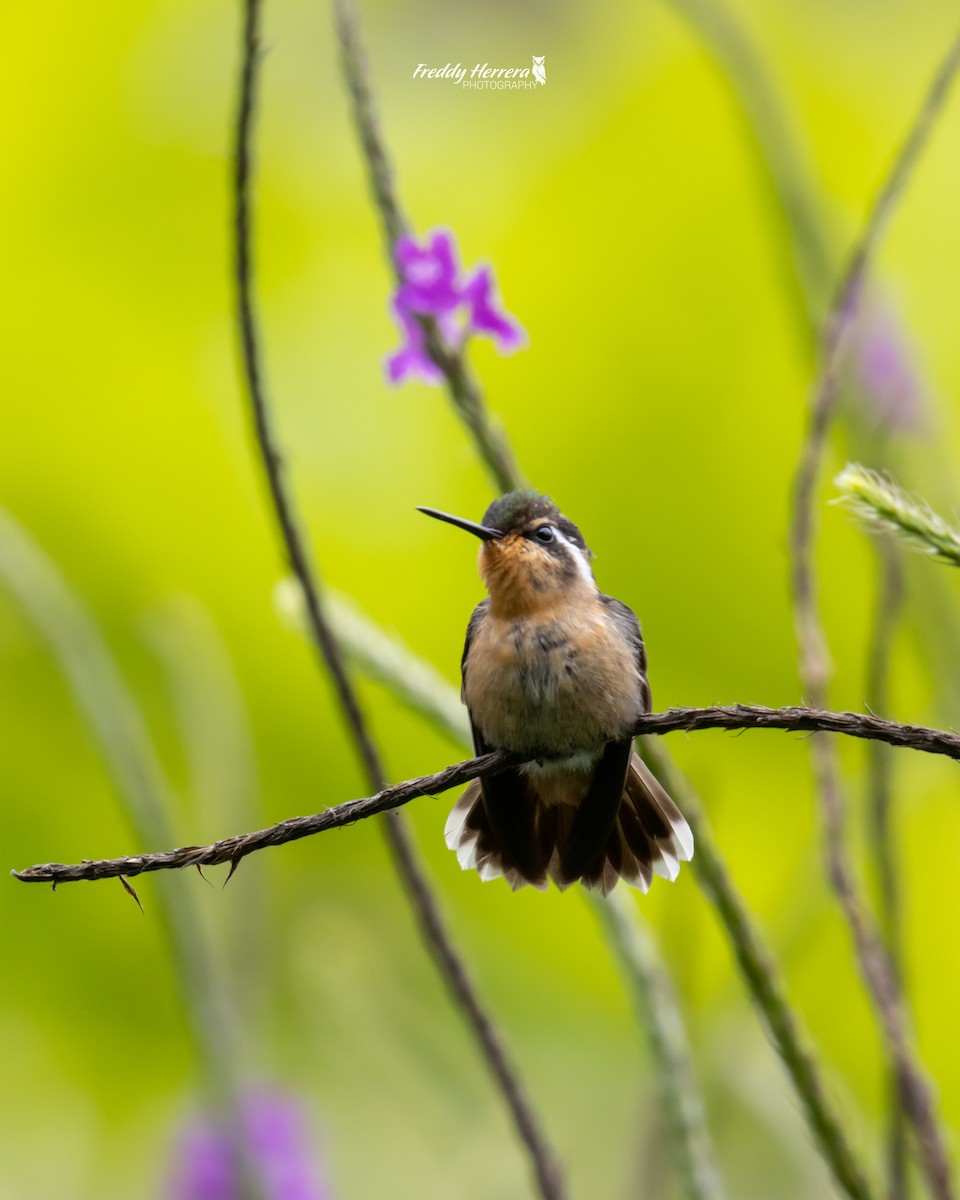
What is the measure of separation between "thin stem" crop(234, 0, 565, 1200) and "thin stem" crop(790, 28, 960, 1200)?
0.35 m

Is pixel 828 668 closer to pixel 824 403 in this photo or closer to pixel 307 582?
pixel 824 403

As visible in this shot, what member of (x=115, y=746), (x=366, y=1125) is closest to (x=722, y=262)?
(x=115, y=746)

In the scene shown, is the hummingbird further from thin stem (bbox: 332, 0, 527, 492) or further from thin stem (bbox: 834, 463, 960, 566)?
thin stem (bbox: 834, 463, 960, 566)

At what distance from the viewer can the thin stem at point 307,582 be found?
4.38ft

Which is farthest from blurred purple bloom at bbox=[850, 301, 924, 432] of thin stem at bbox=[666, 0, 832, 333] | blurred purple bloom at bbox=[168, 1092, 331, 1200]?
blurred purple bloom at bbox=[168, 1092, 331, 1200]

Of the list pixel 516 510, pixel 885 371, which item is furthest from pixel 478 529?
pixel 885 371

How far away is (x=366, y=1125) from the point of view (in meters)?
3.62

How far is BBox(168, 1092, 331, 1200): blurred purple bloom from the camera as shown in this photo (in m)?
2.47

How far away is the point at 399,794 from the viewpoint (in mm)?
982

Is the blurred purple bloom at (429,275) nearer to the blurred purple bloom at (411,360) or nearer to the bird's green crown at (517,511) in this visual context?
the blurred purple bloom at (411,360)

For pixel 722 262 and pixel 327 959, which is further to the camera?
pixel 722 262

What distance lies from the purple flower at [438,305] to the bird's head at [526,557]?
0.20 m

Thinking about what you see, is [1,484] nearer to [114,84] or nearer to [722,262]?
[114,84]

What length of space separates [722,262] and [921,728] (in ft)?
8.36
